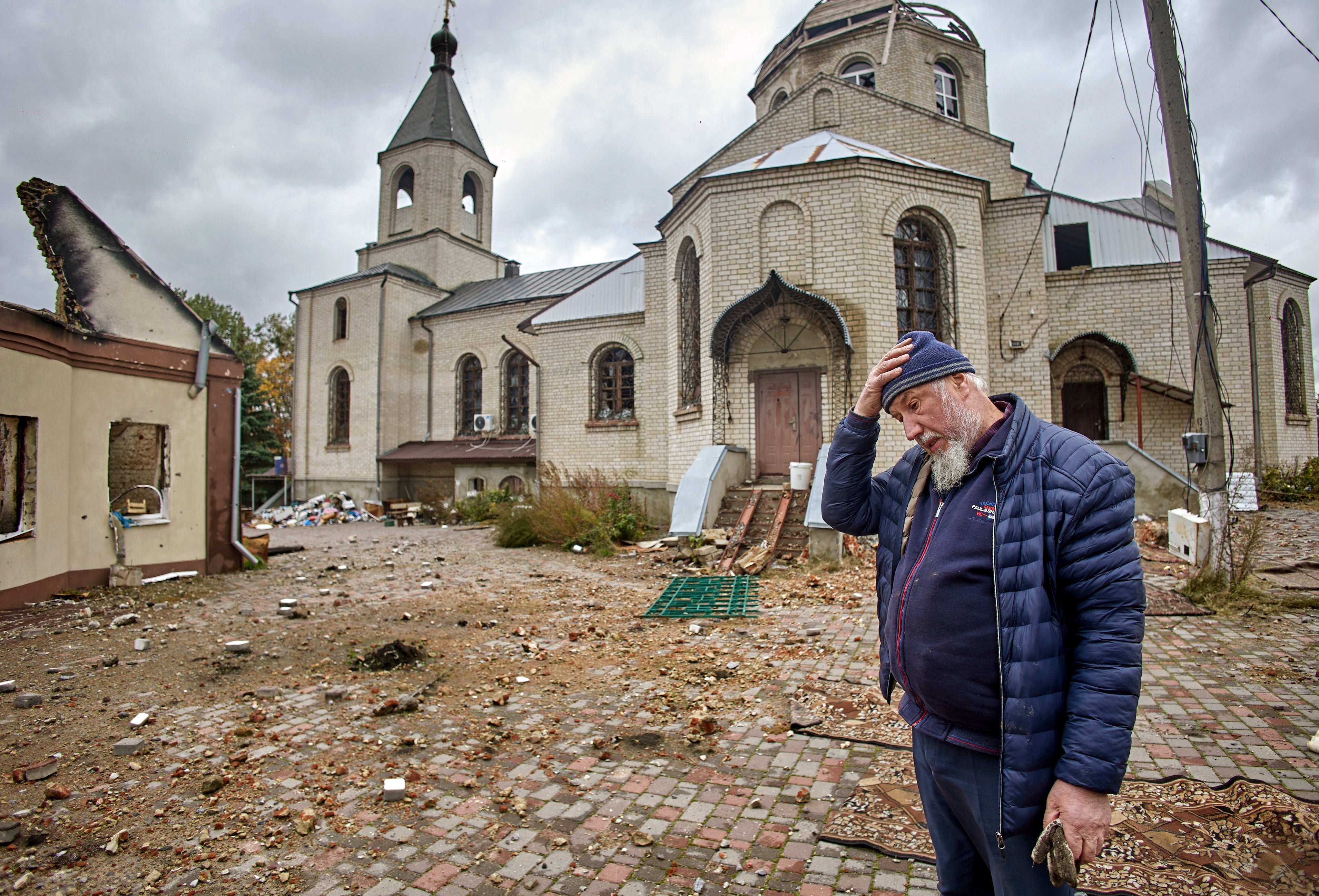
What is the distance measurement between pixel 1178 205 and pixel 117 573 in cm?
1203

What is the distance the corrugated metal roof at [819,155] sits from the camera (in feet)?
38.9

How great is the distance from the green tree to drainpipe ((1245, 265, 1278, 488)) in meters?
30.2

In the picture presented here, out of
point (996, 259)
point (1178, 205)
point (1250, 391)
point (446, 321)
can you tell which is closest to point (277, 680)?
point (1178, 205)

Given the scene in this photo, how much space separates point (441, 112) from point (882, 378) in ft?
99.3

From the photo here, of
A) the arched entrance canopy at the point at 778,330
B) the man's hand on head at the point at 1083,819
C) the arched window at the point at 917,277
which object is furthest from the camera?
the arched window at the point at 917,277

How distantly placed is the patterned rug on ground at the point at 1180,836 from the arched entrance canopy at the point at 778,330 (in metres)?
8.96

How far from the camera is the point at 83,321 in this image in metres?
7.84

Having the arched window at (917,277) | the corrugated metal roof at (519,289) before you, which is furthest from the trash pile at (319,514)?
the arched window at (917,277)

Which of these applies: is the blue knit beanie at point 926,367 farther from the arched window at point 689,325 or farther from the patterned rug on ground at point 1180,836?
the arched window at point 689,325

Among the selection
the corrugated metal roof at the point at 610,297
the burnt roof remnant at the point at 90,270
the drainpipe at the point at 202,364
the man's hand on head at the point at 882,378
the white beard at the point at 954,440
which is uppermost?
the corrugated metal roof at the point at 610,297

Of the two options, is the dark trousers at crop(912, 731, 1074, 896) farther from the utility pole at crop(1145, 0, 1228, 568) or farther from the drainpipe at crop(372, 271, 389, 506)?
the drainpipe at crop(372, 271, 389, 506)

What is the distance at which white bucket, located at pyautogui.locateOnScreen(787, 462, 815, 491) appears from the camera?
10.5 meters

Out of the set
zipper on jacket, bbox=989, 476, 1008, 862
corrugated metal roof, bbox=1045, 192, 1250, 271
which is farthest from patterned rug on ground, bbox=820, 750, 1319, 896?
corrugated metal roof, bbox=1045, 192, 1250, 271

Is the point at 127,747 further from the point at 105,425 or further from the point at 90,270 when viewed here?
the point at 90,270
